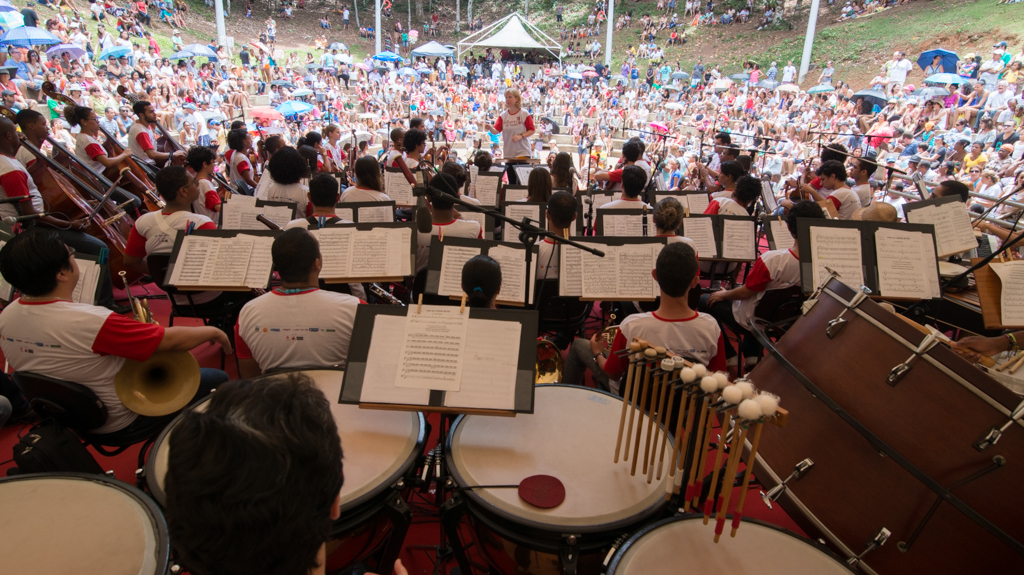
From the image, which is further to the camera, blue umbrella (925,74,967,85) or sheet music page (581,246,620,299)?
blue umbrella (925,74,967,85)

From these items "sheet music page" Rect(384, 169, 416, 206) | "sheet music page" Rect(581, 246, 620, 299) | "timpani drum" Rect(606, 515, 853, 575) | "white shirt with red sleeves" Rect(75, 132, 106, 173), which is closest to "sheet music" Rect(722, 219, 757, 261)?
"sheet music page" Rect(581, 246, 620, 299)

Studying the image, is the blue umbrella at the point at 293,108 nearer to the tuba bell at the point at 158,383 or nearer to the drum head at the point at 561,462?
the tuba bell at the point at 158,383

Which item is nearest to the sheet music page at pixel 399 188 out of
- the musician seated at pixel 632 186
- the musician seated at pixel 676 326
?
the musician seated at pixel 632 186

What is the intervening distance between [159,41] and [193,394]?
1140 inches

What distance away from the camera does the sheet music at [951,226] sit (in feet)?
14.4

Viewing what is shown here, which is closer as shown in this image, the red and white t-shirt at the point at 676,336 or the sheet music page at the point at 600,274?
the red and white t-shirt at the point at 676,336

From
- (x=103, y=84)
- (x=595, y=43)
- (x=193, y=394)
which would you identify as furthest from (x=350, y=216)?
(x=595, y=43)

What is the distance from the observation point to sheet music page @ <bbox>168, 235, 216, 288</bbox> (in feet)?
12.1

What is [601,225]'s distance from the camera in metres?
5.00

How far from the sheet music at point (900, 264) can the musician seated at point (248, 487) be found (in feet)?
12.7

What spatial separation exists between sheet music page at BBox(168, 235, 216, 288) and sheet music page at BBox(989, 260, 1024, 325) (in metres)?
5.27

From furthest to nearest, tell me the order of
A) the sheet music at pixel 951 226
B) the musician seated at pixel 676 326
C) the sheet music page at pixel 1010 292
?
the sheet music at pixel 951 226 < the sheet music page at pixel 1010 292 < the musician seated at pixel 676 326

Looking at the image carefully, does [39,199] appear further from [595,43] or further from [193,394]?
[595,43]

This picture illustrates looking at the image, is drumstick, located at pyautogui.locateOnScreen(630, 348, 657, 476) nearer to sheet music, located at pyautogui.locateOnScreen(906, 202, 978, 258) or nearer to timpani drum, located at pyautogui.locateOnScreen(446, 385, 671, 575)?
timpani drum, located at pyautogui.locateOnScreen(446, 385, 671, 575)
